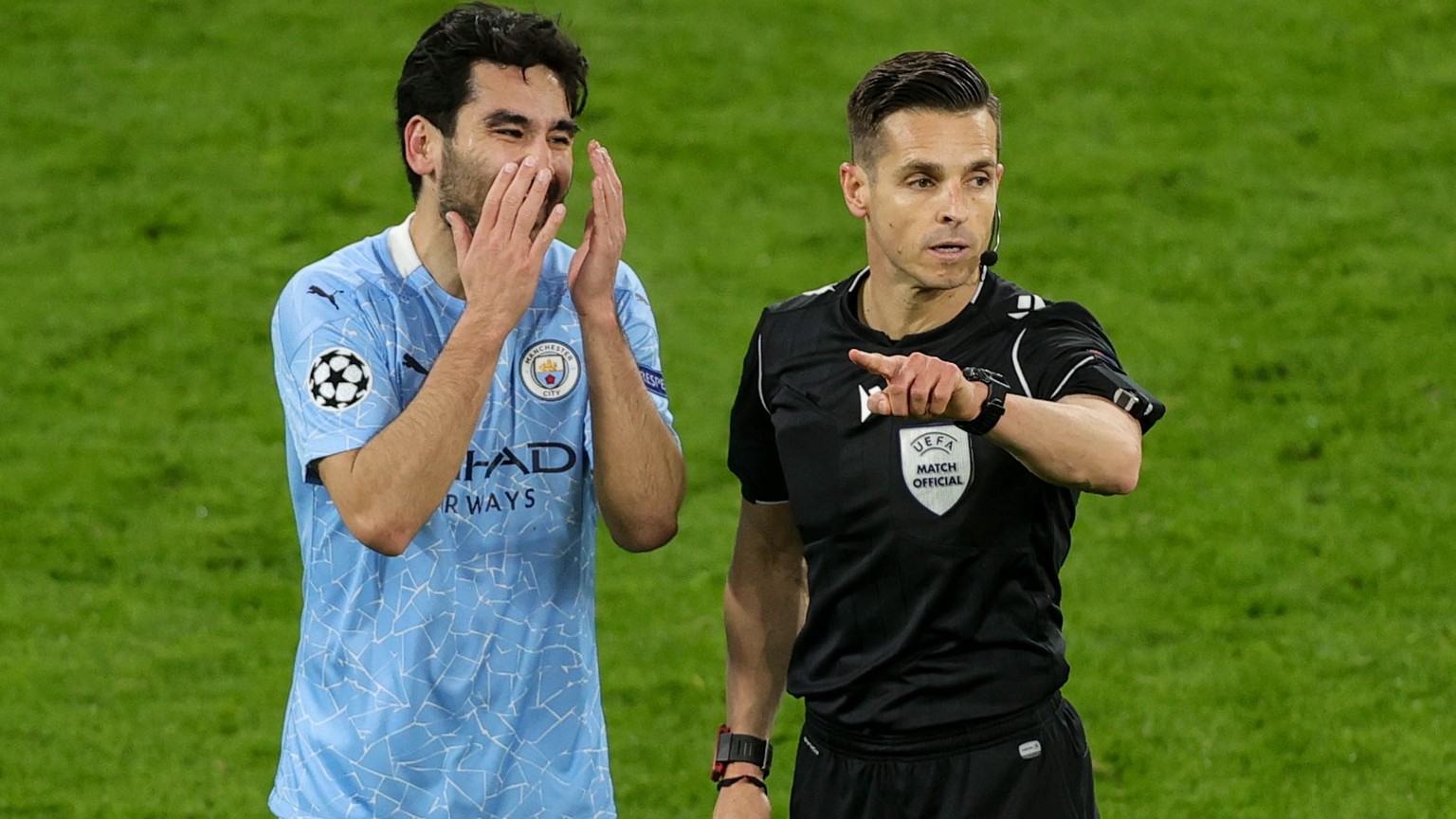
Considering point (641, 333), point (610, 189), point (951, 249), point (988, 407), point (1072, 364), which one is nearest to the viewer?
point (988, 407)

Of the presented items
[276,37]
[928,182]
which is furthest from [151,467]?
[928,182]

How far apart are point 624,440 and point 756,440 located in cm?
33

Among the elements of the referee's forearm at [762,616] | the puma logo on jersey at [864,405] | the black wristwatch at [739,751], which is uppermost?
the puma logo on jersey at [864,405]

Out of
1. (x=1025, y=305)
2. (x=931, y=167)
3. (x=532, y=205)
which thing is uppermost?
(x=931, y=167)

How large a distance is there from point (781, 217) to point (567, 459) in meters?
7.91

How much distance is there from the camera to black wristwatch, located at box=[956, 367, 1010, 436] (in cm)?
352

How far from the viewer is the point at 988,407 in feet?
11.5

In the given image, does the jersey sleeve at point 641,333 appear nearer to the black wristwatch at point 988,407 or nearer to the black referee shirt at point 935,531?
the black referee shirt at point 935,531

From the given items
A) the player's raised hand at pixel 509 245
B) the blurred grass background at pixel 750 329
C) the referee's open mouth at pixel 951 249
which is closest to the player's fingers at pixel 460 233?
the player's raised hand at pixel 509 245

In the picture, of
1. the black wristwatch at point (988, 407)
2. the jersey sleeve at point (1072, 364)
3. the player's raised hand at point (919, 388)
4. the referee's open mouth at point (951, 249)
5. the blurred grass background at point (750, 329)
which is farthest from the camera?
the blurred grass background at point (750, 329)

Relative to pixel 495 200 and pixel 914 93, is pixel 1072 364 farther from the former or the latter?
pixel 495 200

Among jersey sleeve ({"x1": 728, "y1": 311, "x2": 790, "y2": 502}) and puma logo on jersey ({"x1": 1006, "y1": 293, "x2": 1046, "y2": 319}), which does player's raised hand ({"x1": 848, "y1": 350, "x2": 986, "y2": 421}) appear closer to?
puma logo on jersey ({"x1": 1006, "y1": 293, "x2": 1046, "y2": 319})

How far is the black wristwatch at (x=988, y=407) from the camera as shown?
3518 mm

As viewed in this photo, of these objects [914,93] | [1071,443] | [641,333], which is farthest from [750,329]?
[1071,443]
